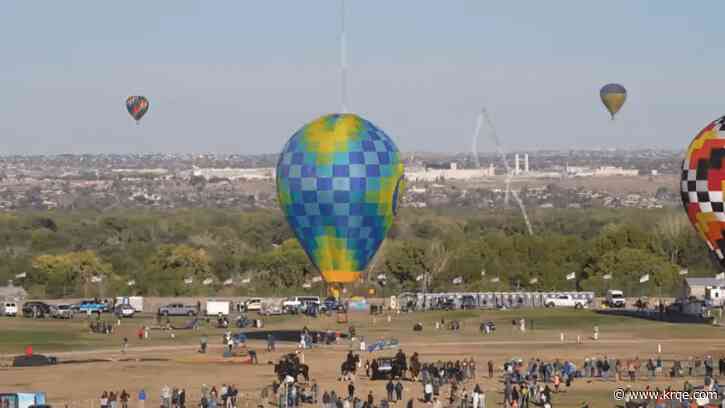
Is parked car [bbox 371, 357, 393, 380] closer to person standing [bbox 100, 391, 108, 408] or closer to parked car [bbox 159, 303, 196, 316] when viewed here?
person standing [bbox 100, 391, 108, 408]

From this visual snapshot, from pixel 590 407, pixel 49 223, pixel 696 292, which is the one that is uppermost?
pixel 49 223

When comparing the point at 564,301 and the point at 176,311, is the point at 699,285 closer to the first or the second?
the point at 564,301

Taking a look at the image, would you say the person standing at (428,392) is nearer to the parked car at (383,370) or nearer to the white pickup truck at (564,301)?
the parked car at (383,370)

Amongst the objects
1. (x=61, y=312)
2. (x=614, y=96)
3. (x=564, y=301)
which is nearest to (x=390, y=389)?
(x=61, y=312)

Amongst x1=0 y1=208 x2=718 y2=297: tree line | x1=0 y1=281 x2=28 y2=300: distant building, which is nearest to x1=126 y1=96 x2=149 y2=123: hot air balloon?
x1=0 y1=208 x2=718 y2=297: tree line

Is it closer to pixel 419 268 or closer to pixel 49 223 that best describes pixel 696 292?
pixel 419 268

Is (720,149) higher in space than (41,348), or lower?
higher

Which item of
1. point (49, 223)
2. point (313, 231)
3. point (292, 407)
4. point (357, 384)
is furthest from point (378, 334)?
point (49, 223)
